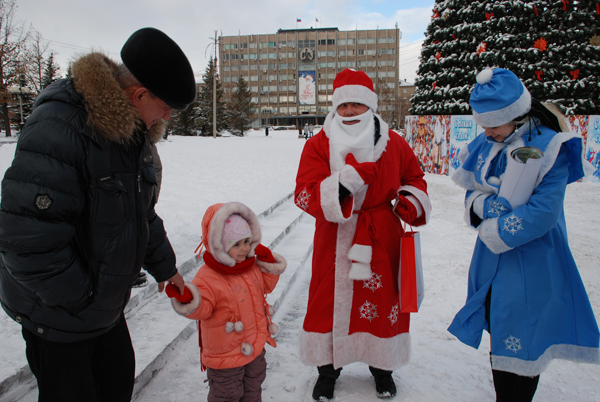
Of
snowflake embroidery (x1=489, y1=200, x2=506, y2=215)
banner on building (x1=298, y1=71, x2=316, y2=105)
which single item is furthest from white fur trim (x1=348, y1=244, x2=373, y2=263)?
banner on building (x1=298, y1=71, x2=316, y2=105)

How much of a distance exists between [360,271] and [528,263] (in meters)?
0.80

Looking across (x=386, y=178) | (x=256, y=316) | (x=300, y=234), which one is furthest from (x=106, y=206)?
(x=300, y=234)

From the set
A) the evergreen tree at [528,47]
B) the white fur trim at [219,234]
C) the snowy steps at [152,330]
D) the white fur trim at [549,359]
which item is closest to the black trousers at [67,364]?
the white fur trim at [219,234]

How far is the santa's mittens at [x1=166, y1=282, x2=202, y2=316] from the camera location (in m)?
1.65

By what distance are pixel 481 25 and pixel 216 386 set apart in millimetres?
13722

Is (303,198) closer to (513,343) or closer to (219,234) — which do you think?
(219,234)

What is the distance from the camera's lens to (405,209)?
2.17m

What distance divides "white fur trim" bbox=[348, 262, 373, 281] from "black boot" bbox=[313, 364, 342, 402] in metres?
0.59

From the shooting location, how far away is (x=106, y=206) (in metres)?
1.35

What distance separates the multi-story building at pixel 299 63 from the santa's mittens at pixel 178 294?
8653cm

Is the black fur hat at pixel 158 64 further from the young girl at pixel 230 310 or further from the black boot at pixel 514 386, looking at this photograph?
the black boot at pixel 514 386

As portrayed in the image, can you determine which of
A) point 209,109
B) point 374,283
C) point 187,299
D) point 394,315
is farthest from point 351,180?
point 209,109

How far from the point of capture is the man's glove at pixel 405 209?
2.15 metres

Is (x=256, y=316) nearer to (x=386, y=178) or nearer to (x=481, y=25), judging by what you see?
(x=386, y=178)
